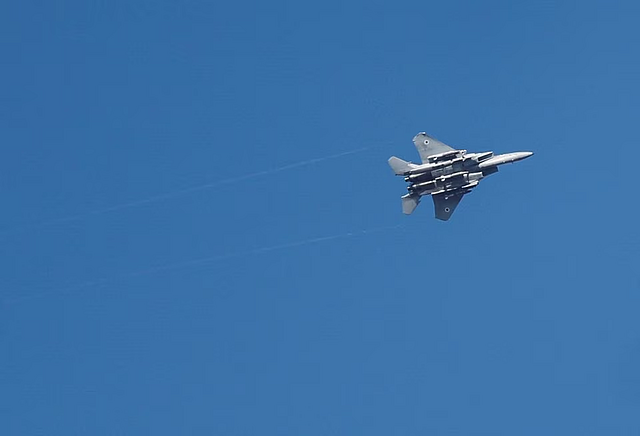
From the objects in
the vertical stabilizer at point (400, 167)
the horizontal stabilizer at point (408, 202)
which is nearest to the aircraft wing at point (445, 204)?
the horizontal stabilizer at point (408, 202)

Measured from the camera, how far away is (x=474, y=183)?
130 meters

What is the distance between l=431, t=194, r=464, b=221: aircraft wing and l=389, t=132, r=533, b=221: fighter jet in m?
0.91

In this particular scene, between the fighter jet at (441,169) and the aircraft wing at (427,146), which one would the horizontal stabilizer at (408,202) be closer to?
the fighter jet at (441,169)

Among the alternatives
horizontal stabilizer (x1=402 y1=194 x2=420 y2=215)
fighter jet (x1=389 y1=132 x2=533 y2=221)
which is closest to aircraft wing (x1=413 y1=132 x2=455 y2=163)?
fighter jet (x1=389 y1=132 x2=533 y2=221)

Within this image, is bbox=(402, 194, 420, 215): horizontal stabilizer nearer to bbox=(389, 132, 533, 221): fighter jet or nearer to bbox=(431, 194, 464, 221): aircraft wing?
bbox=(389, 132, 533, 221): fighter jet

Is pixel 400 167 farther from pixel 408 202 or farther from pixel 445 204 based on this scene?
pixel 445 204

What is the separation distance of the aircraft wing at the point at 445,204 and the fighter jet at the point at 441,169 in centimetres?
91

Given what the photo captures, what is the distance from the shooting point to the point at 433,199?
13200cm

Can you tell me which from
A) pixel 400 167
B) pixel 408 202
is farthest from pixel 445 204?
pixel 400 167

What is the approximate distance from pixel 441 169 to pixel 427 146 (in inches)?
91.4

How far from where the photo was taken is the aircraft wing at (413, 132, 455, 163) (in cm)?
13050

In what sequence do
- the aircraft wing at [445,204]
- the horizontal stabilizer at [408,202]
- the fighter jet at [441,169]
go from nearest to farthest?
1. the fighter jet at [441,169]
2. the horizontal stabilizer at [408,202]
3. the aircraft wing at [445,204]

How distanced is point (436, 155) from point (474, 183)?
3942 mm

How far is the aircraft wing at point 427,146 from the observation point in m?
130
